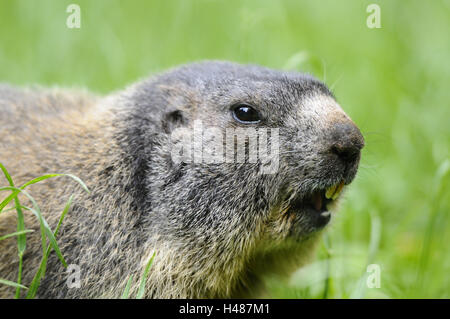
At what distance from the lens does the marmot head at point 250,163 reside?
4.04 metres

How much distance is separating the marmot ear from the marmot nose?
1.20 meters

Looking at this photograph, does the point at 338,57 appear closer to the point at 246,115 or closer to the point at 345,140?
the point at 246,115

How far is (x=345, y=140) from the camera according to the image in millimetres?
3947

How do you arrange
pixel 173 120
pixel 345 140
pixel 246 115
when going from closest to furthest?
pixel 345 140
pixel 246 115
pixel 173 120

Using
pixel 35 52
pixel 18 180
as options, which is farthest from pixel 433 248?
pixel 35 52

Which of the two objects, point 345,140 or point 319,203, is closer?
point 345,140

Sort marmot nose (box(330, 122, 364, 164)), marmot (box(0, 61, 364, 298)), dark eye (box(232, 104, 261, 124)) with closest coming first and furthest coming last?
1. marmot nose (box(330, 122, 364, 164))
2. marmot (box(0, 61, 364, 298))
3. dark eye (box(232, 104, 261, 124))

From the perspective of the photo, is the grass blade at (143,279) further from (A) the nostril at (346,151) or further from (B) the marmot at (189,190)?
(A) the nostril at (346,151)

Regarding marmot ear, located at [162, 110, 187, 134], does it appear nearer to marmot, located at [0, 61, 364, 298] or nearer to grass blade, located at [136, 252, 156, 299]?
marmot, located at [0, 61, 364, 298]

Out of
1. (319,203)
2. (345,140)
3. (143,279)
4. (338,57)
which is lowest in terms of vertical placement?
(143,279)

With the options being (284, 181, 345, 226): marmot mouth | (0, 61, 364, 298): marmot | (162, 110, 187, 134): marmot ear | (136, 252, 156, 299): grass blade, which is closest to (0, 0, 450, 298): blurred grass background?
(284, 181, 345, 226): marmot mouth

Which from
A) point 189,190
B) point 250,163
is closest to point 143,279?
point 189,190

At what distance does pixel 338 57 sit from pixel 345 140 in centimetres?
548

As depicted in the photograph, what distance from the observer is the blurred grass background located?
6.53 m
